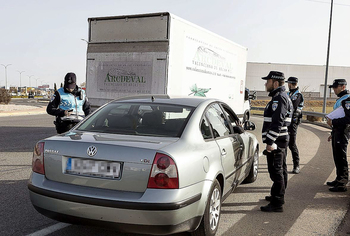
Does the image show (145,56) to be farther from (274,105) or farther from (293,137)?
(274,105)

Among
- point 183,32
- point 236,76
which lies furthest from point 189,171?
point 236,76

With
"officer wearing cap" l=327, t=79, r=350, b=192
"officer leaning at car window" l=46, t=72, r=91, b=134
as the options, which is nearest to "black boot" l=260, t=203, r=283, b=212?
"officer wearing cap" l=327, t=79, r=350, b=192

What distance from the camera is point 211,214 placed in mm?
3373

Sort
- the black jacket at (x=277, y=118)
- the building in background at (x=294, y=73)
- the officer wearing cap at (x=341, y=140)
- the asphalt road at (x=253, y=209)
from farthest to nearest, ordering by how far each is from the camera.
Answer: the building in background at (x=294, y=73)
the officer wearing cap at (x=341, y=140)
the black jacket at (x=277, y=118)
the asphalt road at (x=253, y=209)

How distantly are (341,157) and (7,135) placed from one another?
9.37 m

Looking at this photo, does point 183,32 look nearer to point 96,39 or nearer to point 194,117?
point 96,39

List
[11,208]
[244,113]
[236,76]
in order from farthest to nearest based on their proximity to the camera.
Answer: [244,113]
[236,76]
[11,208]

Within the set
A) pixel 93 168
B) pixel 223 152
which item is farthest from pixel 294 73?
pixel 93 168

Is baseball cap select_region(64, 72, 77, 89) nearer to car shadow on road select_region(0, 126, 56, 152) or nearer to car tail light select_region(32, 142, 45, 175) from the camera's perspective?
car tail light select_region(32, 142, 45, 175)

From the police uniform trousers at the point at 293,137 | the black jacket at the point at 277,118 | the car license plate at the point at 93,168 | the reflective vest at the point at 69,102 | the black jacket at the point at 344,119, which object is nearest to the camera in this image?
the car license plate at the point at 93,168

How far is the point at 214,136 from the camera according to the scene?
371cm

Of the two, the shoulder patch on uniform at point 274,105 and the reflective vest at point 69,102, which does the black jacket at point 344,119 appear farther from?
the reflective vest at point 69,102

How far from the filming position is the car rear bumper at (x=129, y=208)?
8.98ft

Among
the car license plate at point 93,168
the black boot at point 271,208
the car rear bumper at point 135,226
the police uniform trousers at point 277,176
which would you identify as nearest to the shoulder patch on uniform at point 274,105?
the police uniform trousers at point 277,176
